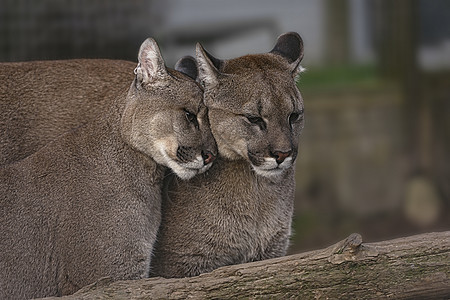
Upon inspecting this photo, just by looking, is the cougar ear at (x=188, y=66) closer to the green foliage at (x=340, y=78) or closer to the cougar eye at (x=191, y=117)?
Answer: the cougar eye at (x=191, y=117)

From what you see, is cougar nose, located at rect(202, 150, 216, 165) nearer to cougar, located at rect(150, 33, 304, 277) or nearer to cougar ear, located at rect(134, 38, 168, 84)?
cougar, located at rect(150, 33, 304, 277)

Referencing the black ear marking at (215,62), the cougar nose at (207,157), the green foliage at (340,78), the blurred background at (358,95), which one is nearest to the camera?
the cougar nose at (207,157)

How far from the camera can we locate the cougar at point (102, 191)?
6625 mm

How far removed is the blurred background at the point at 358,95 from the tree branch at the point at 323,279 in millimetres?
6949

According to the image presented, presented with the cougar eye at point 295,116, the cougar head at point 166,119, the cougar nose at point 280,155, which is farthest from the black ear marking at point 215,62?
the cougar nose at point 280,155

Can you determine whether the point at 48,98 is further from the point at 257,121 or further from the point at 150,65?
the point at 257,121

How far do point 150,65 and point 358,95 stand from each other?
7.76 meters

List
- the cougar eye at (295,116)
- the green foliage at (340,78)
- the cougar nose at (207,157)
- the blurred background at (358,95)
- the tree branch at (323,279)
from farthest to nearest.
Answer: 1. the green foliage at (340,78)
2. the blurred background at (358,95)
3. the cougar eye at (295,116)
4. the cougar nose at (207,157)
5. the tree branch at (323,279)

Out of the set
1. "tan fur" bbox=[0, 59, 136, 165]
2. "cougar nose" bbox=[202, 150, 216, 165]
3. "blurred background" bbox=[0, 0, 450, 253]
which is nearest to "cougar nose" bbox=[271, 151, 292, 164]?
"cougar nose" bbox=[202, 150, 216, 165]

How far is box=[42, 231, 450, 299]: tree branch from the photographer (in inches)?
247

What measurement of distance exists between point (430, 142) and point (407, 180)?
0.73 metres

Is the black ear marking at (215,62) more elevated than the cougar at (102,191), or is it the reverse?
the black ear marking at (215,62)

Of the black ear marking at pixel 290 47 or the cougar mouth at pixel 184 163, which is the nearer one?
the cougar mouth at pixel 184 163

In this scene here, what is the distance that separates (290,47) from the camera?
753 centimetres
